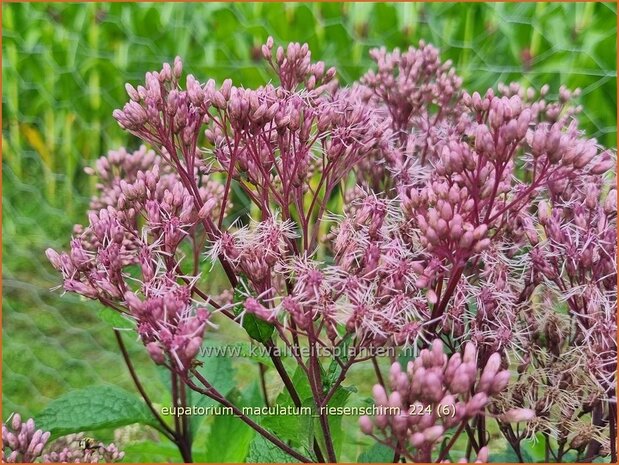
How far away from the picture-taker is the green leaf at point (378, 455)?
76cm

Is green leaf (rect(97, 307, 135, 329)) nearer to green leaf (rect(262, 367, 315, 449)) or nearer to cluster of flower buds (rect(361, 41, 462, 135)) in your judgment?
green leaf (rect(262, 367, 315, 449))

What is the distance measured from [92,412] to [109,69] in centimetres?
213

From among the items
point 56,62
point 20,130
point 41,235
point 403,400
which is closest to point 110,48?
point 56,62

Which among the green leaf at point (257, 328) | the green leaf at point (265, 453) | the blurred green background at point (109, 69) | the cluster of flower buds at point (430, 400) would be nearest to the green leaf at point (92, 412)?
the green leaf at point (265, 453)

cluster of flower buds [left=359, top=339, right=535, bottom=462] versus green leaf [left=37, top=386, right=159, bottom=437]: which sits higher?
green leaf [left=37, top=386, right=159, bottom=437]

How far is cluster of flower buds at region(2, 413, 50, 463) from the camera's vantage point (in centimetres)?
71

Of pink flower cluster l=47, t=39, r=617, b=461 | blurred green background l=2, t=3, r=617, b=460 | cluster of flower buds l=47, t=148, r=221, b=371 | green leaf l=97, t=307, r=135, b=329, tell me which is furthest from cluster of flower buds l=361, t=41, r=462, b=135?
blurred green background l=2, t=3, r=617, b=460

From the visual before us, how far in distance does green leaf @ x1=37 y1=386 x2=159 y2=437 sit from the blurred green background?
1115mm

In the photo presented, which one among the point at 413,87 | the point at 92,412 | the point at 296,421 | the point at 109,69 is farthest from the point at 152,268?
the point at 109,69

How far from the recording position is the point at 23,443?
2.38 feet

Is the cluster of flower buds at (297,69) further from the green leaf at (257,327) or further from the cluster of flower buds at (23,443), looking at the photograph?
the cluster of flower buds at (23,443)

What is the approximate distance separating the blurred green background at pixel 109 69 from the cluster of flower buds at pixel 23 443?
121 cm

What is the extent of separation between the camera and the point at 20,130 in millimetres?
2879

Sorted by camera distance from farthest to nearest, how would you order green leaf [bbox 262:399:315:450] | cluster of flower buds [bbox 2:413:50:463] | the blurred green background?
the blurred green background → cluster of flower buds [bbox 2:413:50:463] → green leaf [bbox 262:399:315:450]
